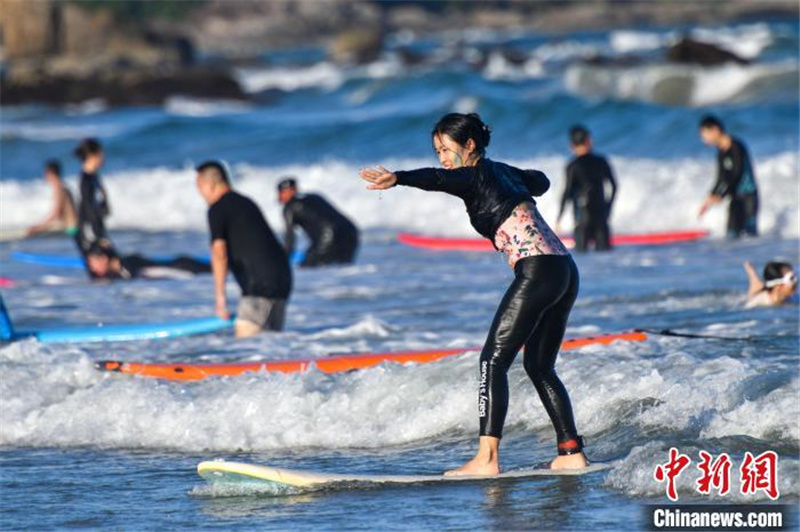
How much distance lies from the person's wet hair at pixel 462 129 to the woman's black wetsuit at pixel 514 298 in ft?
0.36

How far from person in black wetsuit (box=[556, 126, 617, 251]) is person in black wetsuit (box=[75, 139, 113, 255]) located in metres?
4.87

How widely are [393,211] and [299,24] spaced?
10793 centimetres

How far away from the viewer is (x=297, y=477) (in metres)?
7.42

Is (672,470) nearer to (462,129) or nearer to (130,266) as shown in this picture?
(462,129)

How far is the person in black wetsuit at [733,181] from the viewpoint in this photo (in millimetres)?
16562

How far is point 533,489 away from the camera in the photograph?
24.0 feet

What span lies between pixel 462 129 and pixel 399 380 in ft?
9.12

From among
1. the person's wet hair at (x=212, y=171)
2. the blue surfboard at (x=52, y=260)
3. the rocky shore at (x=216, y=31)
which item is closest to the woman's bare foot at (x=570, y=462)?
the person's wet hair at (x=212, y=171)

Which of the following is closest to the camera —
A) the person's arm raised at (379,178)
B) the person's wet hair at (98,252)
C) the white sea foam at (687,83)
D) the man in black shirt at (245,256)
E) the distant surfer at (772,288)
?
the person's arm raised at (379,178)

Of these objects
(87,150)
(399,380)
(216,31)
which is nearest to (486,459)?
(399,380)

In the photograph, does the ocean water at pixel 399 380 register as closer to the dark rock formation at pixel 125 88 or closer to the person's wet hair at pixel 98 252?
the person's wet hair at pixel 98 252

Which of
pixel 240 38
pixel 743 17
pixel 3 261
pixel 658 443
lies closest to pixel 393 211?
pixel 3 261

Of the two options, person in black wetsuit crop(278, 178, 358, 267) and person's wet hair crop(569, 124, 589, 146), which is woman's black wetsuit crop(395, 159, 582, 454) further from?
person's wet hair crop(569, 124, 589, 146)

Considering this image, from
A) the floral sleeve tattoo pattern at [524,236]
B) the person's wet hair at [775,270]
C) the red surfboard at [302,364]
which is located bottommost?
the red surfboard at [302,364]
